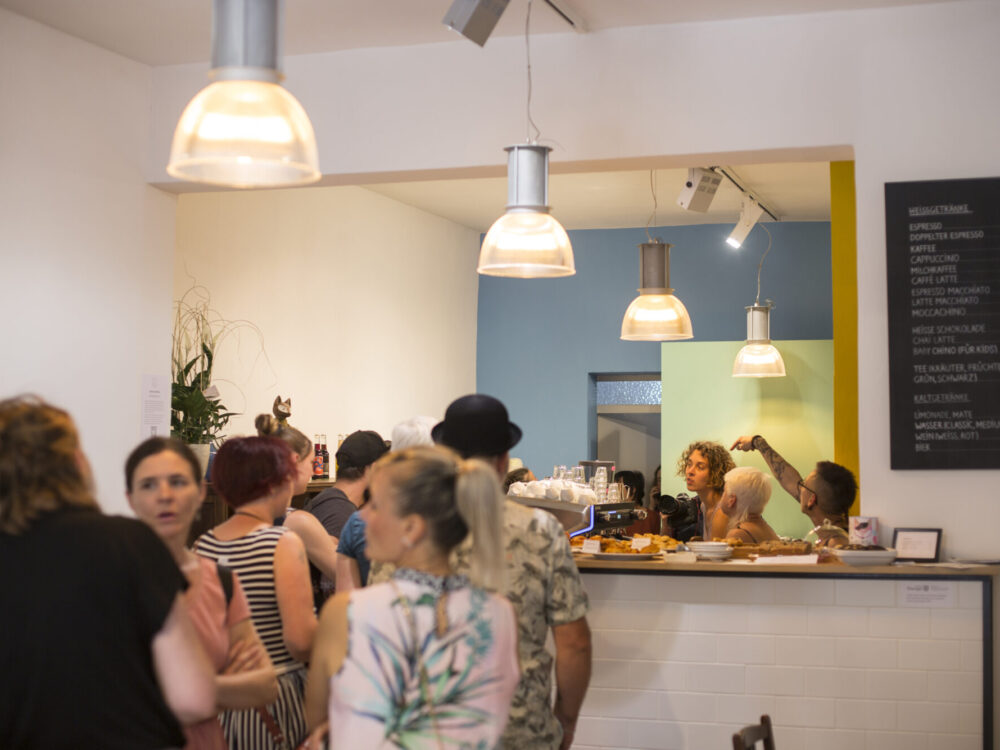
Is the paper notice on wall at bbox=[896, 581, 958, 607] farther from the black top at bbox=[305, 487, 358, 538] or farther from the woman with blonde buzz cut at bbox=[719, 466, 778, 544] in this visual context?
the black top at bbox=[305, 487, 358, 538]

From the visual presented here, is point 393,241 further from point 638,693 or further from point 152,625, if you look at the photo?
point 152,625

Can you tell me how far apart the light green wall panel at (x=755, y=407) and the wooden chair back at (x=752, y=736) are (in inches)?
203

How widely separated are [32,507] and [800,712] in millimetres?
2687

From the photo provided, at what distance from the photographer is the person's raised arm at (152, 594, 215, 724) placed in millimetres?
1727

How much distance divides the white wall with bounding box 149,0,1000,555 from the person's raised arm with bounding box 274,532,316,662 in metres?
2.14

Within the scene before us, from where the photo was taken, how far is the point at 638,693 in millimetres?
3629

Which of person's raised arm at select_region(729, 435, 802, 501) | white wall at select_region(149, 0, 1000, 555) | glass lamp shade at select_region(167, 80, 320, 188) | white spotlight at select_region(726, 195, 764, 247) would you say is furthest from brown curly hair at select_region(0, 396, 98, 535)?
white spotlight at select_region(726, 195, 764, 247)

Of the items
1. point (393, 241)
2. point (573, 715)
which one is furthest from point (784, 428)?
point (573, 715)

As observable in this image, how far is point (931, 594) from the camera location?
11.5 feet

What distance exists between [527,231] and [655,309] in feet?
6.85

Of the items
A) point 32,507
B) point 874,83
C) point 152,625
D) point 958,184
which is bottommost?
point 152,625

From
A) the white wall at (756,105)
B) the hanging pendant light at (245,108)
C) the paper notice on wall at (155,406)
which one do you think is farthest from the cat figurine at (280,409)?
the hanging pendant light at (245,108)

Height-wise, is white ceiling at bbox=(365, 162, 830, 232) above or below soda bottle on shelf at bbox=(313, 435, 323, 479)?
above

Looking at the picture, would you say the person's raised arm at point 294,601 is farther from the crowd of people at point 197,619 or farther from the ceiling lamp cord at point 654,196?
the ceiling lamp cord at point 654,196
